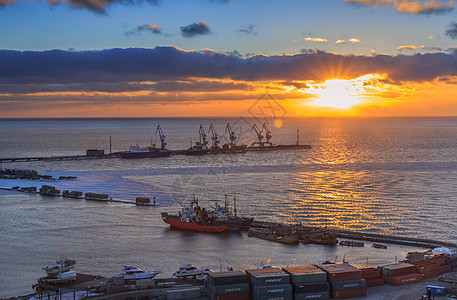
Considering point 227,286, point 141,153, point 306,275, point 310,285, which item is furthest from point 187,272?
point 141,153

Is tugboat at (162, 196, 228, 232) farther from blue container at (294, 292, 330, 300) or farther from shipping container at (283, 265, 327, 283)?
blue container at (294, 292, 330, 300)

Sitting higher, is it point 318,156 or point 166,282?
point 318,156

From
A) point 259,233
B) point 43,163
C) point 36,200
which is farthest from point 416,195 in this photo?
point 43,163

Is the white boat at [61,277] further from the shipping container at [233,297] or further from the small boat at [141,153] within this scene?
the small boat at [141,153]

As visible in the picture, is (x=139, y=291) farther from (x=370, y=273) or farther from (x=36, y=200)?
(x=36, y=200)

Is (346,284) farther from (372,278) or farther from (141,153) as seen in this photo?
(141,153)

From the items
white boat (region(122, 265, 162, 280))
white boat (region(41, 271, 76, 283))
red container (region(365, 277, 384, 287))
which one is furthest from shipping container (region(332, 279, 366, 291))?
white boat (region(41, 271, 76, 283))
